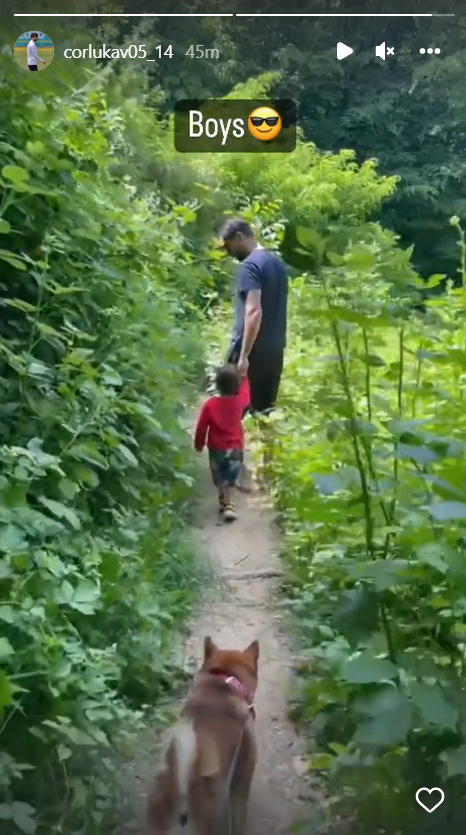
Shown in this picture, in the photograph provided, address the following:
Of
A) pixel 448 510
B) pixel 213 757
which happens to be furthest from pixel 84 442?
pixel 448 510

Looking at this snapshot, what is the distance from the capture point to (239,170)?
0.96 metres

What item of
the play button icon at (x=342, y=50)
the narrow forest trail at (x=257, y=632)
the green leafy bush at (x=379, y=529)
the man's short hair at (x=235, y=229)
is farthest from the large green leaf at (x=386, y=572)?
the play button icon at (x=342, y=50)

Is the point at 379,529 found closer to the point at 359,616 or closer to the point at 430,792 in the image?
the point at 359,616

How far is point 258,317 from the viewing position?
97cm

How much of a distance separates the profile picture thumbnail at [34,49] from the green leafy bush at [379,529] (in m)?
0.38

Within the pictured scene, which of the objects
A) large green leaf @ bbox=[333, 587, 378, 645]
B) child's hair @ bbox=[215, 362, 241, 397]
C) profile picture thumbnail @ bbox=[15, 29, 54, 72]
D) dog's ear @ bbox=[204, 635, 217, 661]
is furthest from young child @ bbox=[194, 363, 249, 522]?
profile picture thumbnail @ bbox=[15, 29, 54, 72]

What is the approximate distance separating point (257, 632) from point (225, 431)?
0.23 m

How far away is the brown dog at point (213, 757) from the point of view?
841mm

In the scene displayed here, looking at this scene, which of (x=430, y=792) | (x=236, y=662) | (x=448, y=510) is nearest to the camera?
(x=448, y=510)

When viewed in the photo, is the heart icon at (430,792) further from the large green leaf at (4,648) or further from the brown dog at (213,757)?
the large green leaf at (4,648)

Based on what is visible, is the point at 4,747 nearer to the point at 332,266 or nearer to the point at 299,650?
the point at 299,650

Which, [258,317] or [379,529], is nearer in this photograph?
[379,529]

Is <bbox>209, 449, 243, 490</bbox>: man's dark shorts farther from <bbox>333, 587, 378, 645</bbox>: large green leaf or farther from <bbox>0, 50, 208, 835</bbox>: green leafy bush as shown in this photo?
<bbox>333, 587, 378, 645</bbox>: large green leaf

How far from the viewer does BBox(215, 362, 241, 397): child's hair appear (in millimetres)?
980
